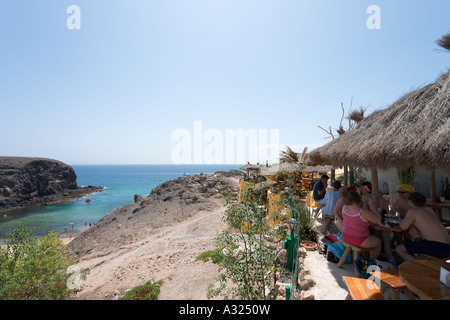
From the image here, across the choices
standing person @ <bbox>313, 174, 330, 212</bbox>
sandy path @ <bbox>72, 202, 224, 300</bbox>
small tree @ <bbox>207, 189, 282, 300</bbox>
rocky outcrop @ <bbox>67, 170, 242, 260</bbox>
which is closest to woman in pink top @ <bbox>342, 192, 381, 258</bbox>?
small tree @ <bbox>207, 189, 282, 300</bbox>

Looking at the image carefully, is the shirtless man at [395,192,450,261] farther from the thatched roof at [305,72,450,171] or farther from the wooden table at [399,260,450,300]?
the wooden table at [399,260,450,300]

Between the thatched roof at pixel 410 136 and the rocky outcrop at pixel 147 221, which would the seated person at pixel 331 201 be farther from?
the rocky outcrop at pixel 147 221

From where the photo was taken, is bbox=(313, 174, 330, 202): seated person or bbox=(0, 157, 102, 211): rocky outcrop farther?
bbox=(0, 157, 102, 211): rocky outcrop

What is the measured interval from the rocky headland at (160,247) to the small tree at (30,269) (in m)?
1.59

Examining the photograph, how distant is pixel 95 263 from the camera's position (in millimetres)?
10398

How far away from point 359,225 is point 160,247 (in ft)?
27.8

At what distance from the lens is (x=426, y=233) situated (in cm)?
308

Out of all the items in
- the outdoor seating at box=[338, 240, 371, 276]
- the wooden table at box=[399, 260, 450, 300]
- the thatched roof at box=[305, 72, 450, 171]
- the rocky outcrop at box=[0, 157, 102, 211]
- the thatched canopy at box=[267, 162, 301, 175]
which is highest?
the thatched roof at box=[305, 72, 450, 171]

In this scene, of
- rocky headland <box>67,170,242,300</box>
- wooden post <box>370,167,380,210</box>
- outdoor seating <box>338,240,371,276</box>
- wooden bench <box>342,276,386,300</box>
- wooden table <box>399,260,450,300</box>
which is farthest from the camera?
rocky headland <box>67,170,242,300</box>

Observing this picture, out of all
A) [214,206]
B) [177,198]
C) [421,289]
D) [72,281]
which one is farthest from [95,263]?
[421,289]

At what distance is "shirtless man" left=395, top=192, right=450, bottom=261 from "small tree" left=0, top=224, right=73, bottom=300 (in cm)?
677

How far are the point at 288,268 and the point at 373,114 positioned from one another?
4.17 meters

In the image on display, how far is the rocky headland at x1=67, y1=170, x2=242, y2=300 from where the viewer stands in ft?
19.3

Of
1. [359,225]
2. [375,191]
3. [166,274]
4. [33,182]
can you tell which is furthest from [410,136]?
[33,182]
